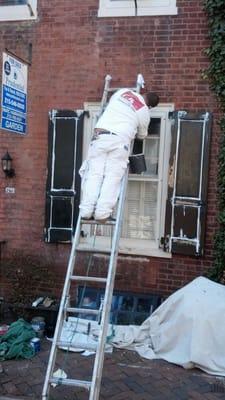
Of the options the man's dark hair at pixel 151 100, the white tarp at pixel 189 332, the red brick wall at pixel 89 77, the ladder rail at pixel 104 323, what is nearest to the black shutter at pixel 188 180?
the red brick wall at pixel 89 77

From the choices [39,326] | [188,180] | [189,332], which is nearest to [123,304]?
[39,326]

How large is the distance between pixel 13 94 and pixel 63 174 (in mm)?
1338

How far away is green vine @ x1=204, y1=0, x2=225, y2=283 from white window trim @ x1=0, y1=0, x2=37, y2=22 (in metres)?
2.28

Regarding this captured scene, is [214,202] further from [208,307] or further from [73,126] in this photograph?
[73,126]

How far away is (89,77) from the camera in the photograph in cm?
654

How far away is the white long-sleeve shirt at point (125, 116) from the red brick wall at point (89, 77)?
4.23 feet

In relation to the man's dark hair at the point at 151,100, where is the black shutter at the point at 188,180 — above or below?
below

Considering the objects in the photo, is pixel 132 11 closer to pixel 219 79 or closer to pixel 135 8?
pixel 135 8

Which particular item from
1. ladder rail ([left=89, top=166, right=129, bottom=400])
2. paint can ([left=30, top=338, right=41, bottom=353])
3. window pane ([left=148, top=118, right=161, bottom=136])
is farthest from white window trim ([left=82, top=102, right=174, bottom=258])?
ladder rail ([left=89, top=166, right=129, bottom=400])

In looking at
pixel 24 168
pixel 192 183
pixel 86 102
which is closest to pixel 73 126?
pixel 86 102

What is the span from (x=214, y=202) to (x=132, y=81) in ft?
6.05

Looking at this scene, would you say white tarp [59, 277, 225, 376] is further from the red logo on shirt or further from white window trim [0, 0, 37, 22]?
white window trim [0, 0, 37, 22]

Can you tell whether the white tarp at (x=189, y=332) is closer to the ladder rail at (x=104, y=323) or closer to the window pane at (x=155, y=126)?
the ladder rail at (x=104, y=323)

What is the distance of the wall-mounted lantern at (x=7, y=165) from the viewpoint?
6777 millimetres
